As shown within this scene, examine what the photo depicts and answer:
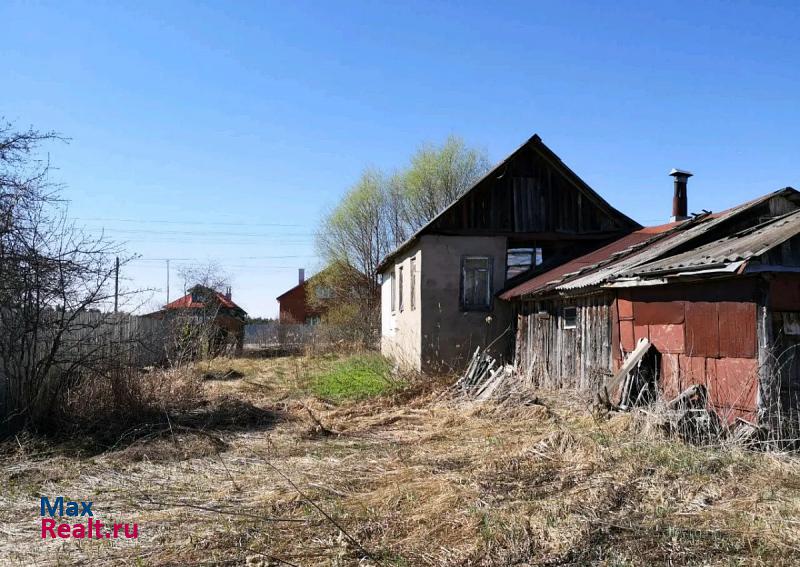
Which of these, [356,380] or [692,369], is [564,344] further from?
[356,380]

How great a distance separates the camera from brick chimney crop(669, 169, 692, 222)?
17047mm

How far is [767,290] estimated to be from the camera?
7734mm

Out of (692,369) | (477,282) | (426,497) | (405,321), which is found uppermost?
(477,282)

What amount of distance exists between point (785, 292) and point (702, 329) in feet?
3.68

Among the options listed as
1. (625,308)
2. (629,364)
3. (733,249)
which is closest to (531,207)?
(625,308)

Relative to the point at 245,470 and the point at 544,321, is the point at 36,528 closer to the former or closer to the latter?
the point at 245,470

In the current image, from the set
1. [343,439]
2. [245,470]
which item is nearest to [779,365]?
[343,439]

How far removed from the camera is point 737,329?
8000mm

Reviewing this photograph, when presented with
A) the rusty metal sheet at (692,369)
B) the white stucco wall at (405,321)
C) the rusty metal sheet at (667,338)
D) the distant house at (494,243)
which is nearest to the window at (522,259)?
the distant house at (494,243)

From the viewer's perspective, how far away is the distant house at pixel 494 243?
1614cm

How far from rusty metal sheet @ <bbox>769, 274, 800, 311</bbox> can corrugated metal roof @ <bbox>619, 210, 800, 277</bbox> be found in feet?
1.58

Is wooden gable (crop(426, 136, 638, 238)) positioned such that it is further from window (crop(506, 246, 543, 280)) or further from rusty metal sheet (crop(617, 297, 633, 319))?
rusty metal sheet (crop(617, 297, 633, 319))

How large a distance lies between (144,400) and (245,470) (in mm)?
4007

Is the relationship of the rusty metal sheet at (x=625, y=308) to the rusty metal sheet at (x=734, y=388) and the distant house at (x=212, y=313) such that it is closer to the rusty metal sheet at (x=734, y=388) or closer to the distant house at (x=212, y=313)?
the rusty metal sheet at (x=734, y=388)
